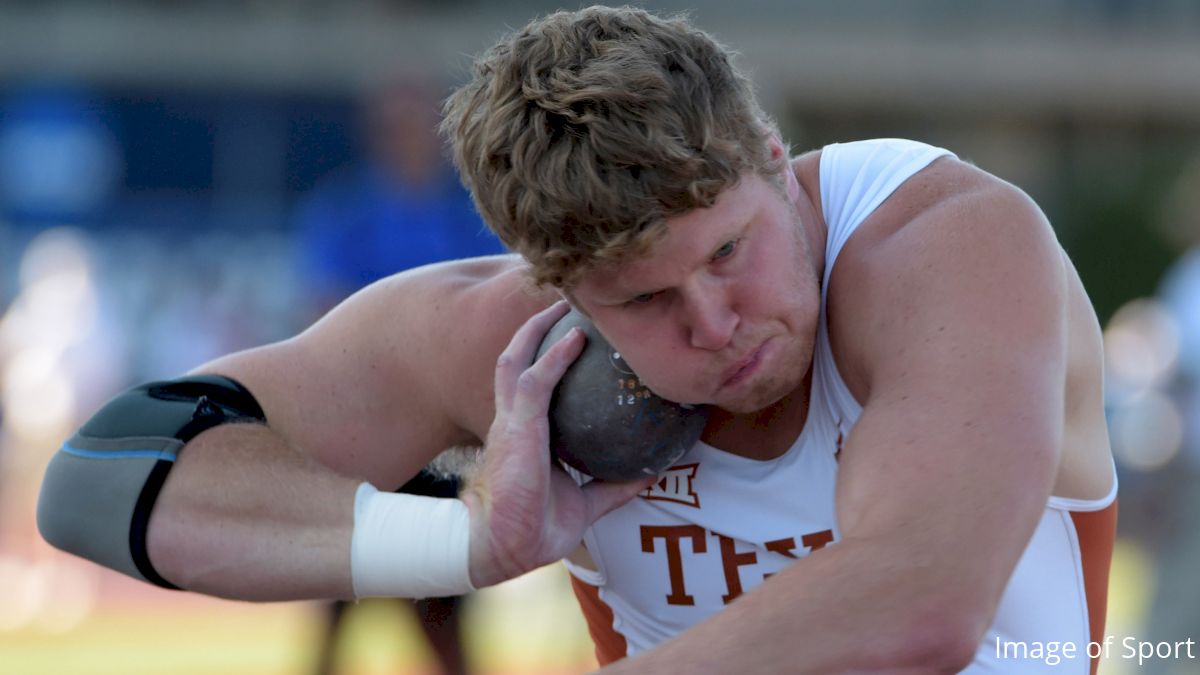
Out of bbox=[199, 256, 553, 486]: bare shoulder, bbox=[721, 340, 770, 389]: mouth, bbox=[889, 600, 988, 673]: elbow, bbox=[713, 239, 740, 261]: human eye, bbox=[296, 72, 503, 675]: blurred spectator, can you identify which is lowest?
bbox=[296, 72, 503, 675]: blurred spectator

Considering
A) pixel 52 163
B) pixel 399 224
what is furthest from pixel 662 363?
pixel 52 163

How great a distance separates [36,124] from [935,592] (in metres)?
12.9

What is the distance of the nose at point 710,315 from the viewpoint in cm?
235

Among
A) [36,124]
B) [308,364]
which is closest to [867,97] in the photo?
[36,124]

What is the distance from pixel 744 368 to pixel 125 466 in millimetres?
1204

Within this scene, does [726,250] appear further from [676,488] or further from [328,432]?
[328,432]

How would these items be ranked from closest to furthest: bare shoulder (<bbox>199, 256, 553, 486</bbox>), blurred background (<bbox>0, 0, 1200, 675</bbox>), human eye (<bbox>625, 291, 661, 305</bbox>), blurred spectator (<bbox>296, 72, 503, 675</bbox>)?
1. human eye (<bbox>625, 291, 661, 305</bbox>)
2. bare shoulder (<bbox>199, 256, 553, 486</bbox>)
3. blurred spectator (<bbox>296, 72, 503, 675</bbox>)
4. blurred background (<bbox>0, 0, 1200, 675</bbox>)

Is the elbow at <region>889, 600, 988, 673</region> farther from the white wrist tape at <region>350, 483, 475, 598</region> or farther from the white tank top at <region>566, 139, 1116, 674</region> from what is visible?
the white wrist tape at <region>350, 483, 475, 598</region>

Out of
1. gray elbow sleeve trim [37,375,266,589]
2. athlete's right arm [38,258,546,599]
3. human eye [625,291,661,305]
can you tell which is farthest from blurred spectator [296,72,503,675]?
human eye [625,291,661,305]

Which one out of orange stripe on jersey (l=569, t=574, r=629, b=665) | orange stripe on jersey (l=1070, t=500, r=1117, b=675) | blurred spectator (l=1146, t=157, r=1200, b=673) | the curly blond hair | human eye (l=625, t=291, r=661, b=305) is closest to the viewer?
the curly blond hair

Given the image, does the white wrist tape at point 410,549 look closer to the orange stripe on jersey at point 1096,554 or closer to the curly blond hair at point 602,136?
the curly blond hair at point 602,136

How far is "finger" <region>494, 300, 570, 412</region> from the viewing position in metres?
2.72

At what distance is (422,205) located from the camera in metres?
5.95

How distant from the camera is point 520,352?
9.02 feet
